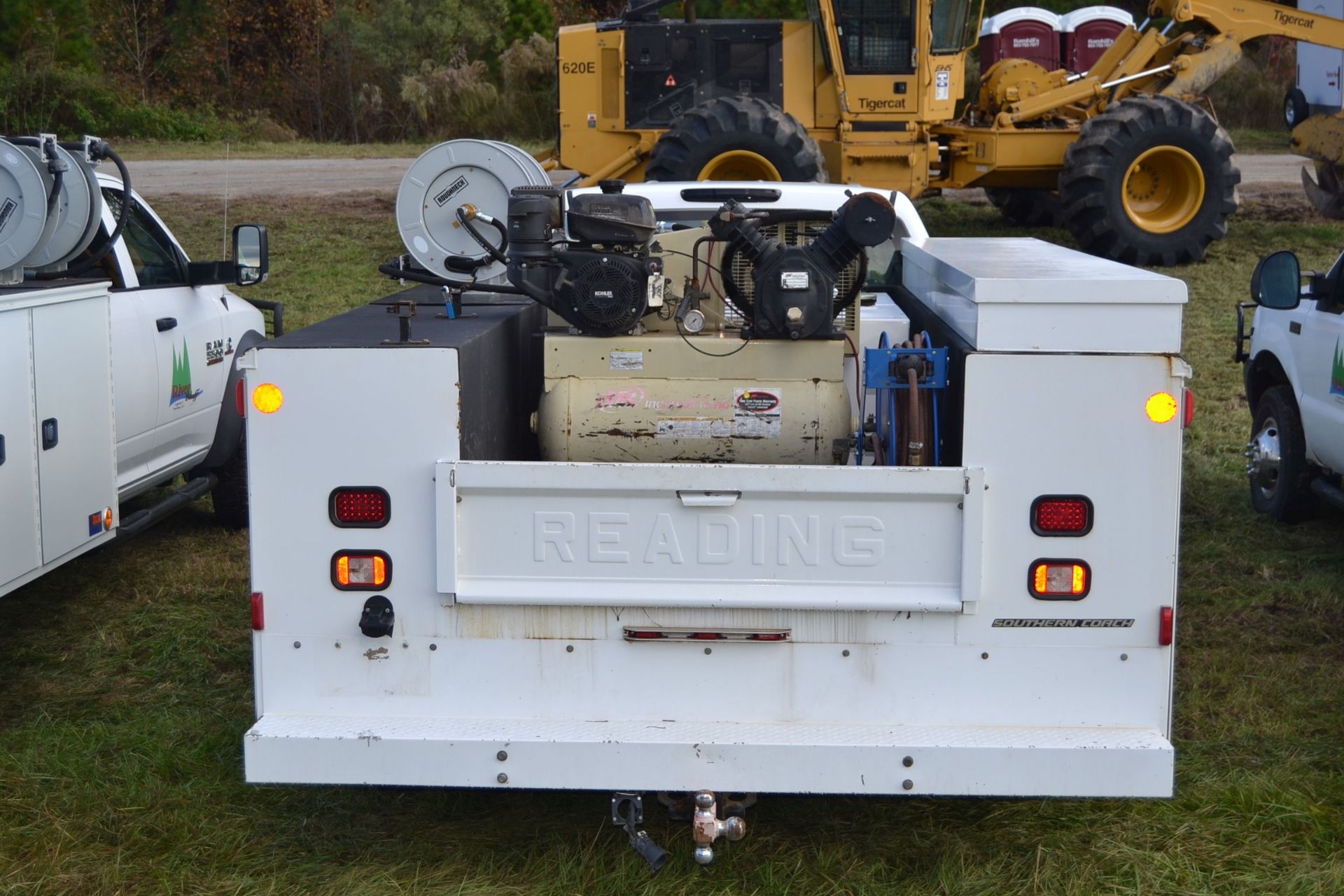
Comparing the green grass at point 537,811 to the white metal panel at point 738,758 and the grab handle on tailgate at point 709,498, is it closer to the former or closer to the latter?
the white metal panel at point 738,758

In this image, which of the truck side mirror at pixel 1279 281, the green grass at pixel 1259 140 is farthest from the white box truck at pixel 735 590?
the green grass at pixel 1259 140

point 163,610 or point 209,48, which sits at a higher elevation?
point 209,48

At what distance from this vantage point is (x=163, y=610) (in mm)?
6438

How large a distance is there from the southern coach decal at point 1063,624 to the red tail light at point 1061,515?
211 mm

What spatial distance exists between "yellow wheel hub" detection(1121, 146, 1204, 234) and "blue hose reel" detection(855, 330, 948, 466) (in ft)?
40.1

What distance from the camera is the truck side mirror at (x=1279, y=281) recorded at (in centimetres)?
640

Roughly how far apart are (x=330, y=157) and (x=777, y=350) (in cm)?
2270

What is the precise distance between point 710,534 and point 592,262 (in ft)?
2.93

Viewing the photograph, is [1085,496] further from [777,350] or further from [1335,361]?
[1335,361]

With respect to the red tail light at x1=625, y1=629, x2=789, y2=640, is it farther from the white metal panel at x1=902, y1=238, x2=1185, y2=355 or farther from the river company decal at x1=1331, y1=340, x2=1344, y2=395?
the river company decal at x1=1331, y1=340, x2=1344, y2=395

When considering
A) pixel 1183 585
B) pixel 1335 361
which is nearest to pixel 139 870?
pixel 1183 585

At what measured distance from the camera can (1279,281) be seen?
21.0 feet

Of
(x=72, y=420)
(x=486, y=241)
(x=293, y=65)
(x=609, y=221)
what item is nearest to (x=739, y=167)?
(x=72, y=420)

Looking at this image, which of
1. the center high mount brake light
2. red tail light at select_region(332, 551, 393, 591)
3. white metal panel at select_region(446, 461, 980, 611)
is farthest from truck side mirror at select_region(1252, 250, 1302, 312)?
red tail light at select_region(332, 551, 393, 591)
